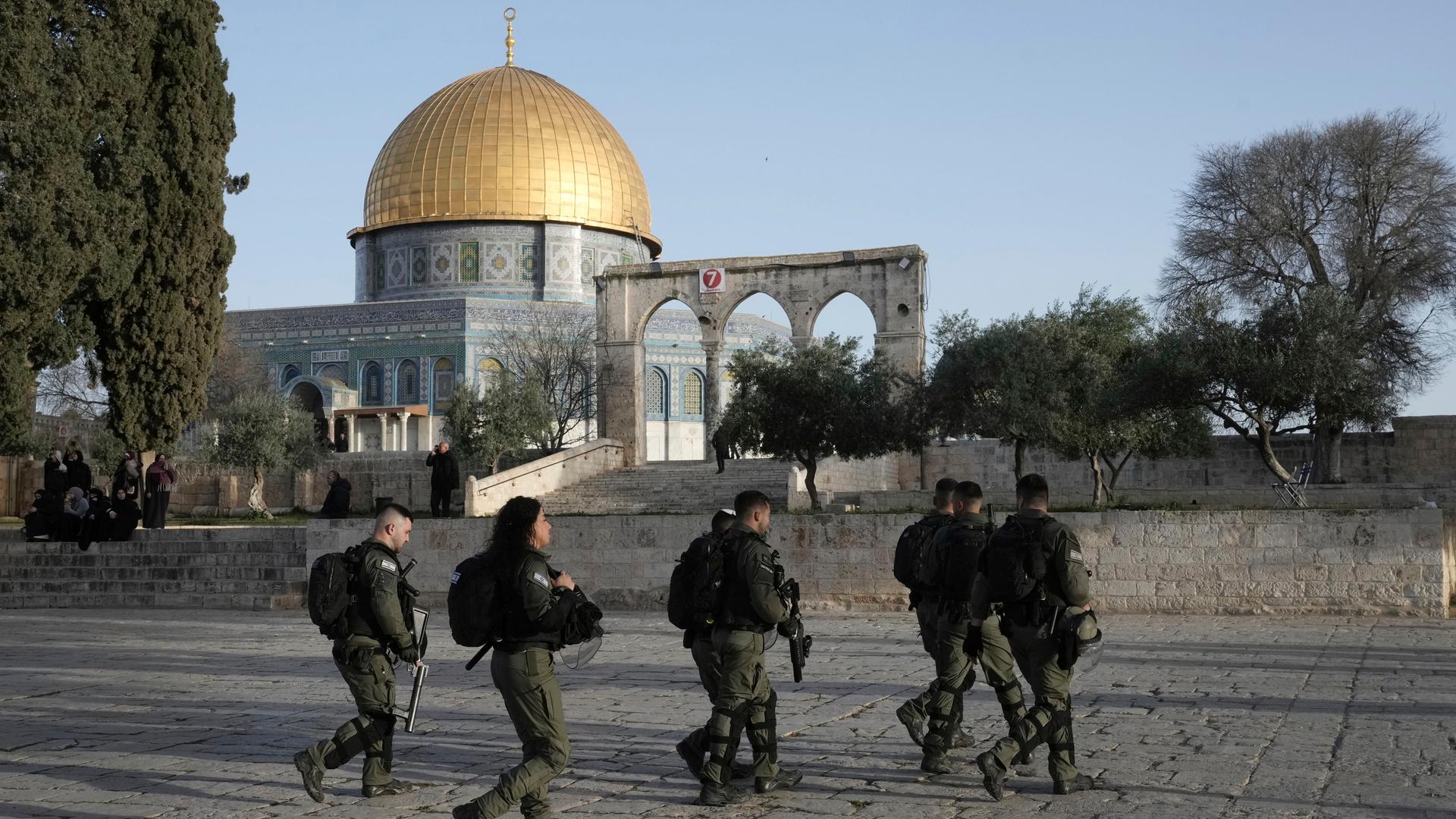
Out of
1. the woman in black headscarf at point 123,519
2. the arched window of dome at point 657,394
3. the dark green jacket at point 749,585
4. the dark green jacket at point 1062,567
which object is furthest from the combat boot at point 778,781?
the arched window of dome at point 657,394

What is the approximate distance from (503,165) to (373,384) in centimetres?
874

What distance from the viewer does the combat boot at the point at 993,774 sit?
220 inches

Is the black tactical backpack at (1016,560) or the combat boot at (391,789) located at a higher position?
the black tactical backpack at (1016,560)

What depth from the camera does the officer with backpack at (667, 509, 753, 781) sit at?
584 cm

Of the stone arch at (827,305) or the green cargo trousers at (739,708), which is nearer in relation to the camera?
the green cargo trousers at (739,708)

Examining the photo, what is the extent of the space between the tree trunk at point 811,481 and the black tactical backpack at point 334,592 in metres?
17.4

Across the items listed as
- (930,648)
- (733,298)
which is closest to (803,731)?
(930,648)

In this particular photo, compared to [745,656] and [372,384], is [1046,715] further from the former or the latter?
[372,384]

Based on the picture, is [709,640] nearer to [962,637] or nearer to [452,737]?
[962,637]

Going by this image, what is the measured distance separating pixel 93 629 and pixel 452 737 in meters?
8.45

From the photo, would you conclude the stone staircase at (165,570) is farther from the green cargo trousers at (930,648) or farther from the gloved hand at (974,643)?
the gloved hand at (974,643)

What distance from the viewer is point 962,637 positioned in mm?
6480

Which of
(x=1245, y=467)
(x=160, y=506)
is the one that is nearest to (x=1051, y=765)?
(x=160, y=506)

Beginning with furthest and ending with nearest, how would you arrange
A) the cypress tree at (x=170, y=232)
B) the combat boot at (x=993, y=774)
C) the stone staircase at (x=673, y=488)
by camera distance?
1. the stone staircase at (x=673, y=488)
2. the cypress tree at (x=170, y=232)
3. the combat boot at (x=993, y=774)
